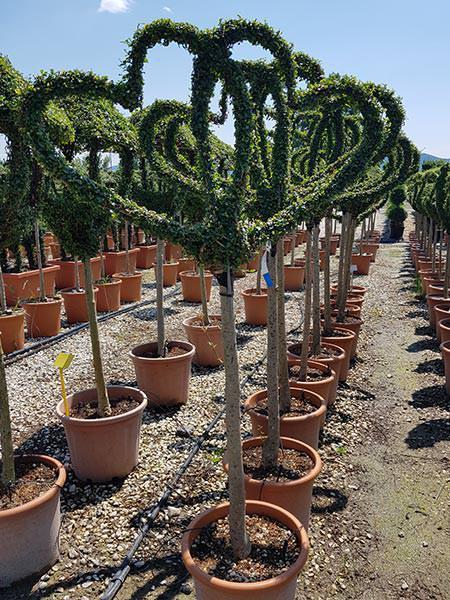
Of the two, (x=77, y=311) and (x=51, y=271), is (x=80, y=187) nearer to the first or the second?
(x=77, y=311)

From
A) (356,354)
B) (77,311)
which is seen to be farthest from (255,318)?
(77,311)

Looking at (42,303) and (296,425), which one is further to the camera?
(42,303)

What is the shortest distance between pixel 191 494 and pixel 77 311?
221 inches

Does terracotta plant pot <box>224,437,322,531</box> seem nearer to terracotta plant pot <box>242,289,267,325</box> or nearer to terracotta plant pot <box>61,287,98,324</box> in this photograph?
terracotta plant pot <box>242,289,267,325</box>

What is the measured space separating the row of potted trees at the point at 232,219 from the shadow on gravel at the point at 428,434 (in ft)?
3.05

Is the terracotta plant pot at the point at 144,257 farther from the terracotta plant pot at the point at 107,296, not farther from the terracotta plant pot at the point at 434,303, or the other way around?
the terracotta plant pot at the point at 434,303

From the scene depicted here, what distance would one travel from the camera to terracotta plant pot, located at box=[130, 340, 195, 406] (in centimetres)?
530

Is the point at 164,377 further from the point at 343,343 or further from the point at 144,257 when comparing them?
the point at 144,257

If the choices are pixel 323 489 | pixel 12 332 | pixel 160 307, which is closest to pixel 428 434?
pixel 323 489

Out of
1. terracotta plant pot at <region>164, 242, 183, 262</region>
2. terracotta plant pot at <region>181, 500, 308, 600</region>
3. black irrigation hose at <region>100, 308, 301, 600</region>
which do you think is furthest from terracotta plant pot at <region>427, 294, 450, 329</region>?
terracotta plant pot at <region>164, 242, 183, 262</region>

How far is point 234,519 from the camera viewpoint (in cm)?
266

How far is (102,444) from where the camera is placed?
13.0ft

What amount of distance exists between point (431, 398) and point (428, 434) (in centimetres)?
99

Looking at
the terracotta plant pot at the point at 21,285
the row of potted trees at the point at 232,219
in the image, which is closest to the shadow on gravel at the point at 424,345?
the row of potted trees at the point at 232,219
